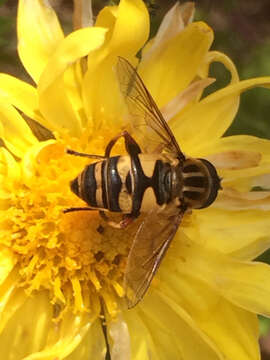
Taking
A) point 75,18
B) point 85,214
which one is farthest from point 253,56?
point 85,214

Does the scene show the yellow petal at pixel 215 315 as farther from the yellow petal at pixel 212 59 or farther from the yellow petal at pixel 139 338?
the yellow petal at pixel 212 59

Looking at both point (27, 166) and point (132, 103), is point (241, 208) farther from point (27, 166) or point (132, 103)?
point (27, 166)

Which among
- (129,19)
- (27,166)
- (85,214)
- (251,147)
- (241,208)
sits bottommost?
(241,208)

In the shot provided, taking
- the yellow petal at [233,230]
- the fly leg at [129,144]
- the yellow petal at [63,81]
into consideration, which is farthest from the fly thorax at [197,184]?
the yellow petal at [63,81]

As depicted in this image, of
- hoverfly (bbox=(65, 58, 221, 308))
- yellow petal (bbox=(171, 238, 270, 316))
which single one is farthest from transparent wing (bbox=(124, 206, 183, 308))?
yellow petal (bbox=(171, 238, 270, 316))

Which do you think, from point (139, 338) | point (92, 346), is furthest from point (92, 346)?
point (139, 338)

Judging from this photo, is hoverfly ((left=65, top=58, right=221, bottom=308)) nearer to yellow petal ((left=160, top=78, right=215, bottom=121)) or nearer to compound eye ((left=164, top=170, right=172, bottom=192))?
compound eye ((left=164, top=170, right=172, bottom=192))
